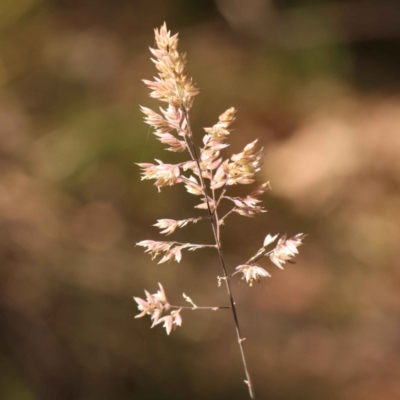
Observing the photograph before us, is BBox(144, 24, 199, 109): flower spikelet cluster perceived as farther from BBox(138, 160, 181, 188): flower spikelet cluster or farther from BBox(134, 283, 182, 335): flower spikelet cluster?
BBox(134, 283, 182, 335): flower spikelet cluster

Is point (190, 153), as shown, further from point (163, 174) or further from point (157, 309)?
point (157, 309)

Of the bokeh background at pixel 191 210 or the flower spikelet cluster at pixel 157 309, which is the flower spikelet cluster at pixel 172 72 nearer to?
the flower spikelet cluster at pixel 157 309

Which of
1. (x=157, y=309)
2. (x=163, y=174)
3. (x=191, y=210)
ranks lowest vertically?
(x=157, y=309)

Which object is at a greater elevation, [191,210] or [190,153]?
[191,210]

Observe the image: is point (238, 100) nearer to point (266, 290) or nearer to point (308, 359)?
point (266, 290)

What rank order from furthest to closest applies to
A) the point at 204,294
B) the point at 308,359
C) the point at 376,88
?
the point at 376,88, the point at 204,294, the point at 308,359

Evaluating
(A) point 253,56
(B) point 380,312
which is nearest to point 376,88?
(A) point 253,56

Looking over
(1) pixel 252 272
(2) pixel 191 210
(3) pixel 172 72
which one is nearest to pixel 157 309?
(1) pixel 252 272

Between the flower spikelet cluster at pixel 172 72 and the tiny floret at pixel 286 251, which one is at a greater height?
the flower spikelet cluster at pixel 172 72

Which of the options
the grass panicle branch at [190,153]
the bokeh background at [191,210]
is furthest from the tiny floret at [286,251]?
the bokeh background at [191,210]
